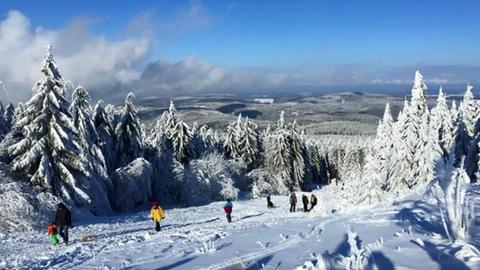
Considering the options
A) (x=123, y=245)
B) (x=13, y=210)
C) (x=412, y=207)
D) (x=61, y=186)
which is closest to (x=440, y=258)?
(x=412, y=207)

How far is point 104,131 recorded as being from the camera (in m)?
41.2

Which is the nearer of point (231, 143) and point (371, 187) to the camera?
point (371, 187)

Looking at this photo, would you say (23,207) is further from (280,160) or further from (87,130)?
(280,160)

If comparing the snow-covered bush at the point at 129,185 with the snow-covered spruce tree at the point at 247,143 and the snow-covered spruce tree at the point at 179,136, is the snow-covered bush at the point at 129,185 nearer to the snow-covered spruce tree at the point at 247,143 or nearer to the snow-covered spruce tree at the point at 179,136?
the snow-covered spruce tree at the point at 179,136

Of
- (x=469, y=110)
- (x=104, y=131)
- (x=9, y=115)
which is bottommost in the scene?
(x=104, y=131)

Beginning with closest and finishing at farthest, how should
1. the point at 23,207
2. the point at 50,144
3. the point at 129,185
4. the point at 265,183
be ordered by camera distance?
the point at 23,207, the point at 50,144, the point at 129,185, the point at 265,183

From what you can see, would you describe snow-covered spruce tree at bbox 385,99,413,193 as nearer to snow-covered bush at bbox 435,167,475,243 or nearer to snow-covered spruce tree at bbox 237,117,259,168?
snow-covered spruce tree at bbox 237,117,259,168

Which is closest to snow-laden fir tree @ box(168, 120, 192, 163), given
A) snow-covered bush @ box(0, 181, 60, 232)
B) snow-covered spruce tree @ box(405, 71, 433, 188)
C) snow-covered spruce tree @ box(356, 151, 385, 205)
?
snow-covered spruce tree @ box(405, 71, 433, 188)

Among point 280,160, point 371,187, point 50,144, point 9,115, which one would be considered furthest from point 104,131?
point 9,115

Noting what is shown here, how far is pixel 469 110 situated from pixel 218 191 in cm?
2595

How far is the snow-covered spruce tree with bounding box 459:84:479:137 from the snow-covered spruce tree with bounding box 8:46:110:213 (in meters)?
34.7

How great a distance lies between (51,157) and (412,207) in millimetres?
22230

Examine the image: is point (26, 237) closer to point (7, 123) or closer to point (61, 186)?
point (61, 186)

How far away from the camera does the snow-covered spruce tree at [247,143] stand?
60.2 metres
